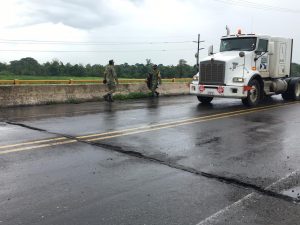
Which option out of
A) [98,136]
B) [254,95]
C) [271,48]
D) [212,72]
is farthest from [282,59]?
[98,136]

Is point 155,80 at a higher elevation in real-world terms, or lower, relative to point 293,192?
higher

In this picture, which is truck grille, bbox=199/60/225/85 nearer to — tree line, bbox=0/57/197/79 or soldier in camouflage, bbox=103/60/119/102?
soldier in camouflage, bbox=103/60/119/102

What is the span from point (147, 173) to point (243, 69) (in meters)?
10.6

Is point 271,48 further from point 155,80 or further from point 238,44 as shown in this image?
point 155,80

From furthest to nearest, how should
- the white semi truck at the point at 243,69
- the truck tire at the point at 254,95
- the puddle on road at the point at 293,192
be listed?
the truck tire at the point at 254,95
the white semi truck at the point at 243,69
the puddle on road at the point at 293,192

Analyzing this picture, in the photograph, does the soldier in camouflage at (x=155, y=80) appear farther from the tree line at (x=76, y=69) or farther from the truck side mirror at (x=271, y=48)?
the tree line at (x=76, y=69)

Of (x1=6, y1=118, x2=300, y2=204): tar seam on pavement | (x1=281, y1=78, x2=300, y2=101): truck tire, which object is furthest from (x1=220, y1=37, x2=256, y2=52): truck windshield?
(x1=6, y1=118, x2=300, y2=204): tar seam on pavement

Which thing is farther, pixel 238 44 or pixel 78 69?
pixel 78 69

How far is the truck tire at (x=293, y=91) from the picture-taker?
1894 cm

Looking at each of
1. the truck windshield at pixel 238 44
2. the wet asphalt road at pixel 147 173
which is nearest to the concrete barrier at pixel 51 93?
the wet asphalt road at pixel 147 173

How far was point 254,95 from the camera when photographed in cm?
1578

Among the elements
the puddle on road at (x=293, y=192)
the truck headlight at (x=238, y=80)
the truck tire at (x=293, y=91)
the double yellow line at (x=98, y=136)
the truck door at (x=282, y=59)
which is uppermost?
the truck door at (x=282, y=59)

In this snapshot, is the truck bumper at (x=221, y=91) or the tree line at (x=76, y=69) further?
the tree line at (x=76, y=69)

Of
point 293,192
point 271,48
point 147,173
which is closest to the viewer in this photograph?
point 293,192
